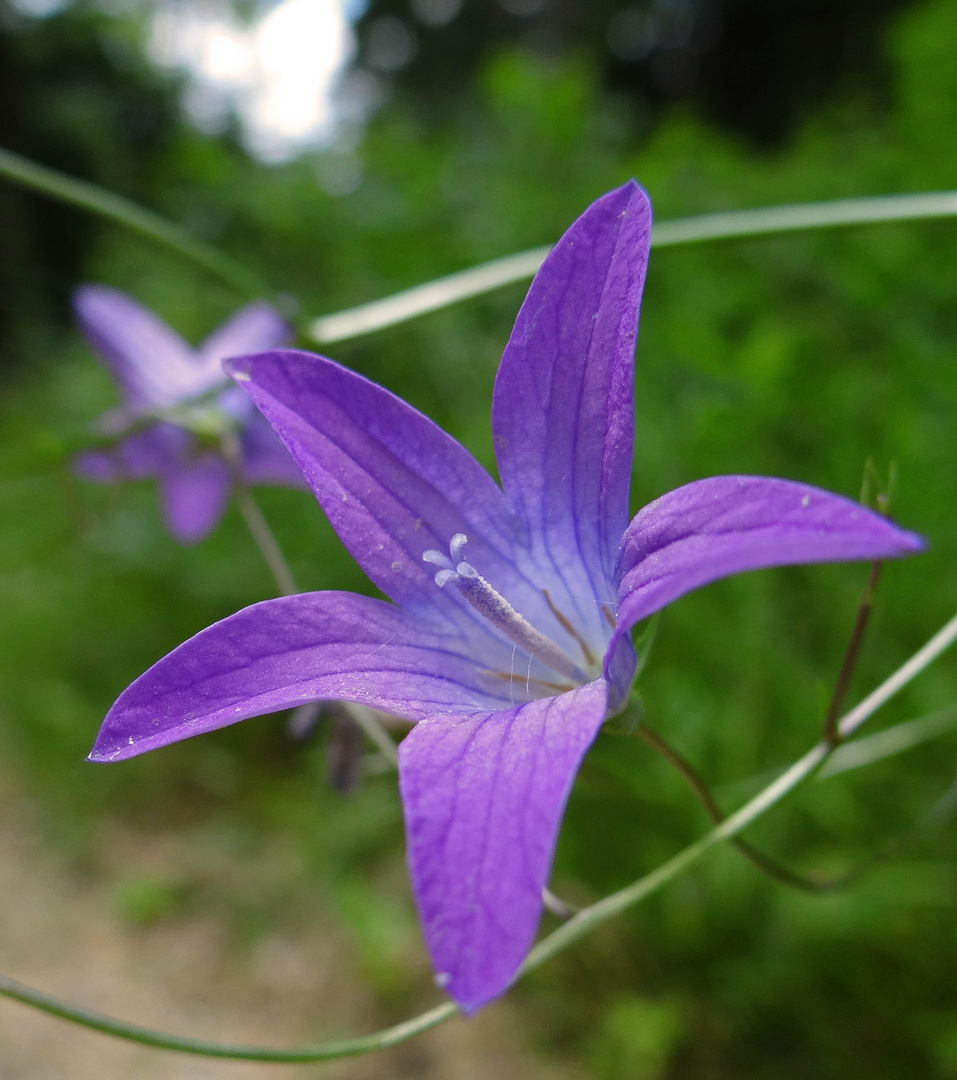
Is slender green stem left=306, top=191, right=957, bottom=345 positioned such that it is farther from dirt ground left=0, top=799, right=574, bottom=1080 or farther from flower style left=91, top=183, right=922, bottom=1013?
dirt ground left=0, top=799, right=574, bottom=1080

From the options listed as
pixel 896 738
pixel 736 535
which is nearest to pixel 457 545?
pixel 736 535

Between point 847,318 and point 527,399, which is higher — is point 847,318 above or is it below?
above

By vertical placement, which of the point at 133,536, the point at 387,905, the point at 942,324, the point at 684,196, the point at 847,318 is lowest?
the point at 387,905

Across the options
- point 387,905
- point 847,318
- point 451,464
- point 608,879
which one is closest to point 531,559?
point 451,464

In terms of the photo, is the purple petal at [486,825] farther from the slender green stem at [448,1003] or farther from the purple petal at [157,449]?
the purple petal at [157,449]

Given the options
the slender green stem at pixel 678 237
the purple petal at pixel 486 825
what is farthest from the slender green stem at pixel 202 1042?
the slender green stem at pixel 678 237

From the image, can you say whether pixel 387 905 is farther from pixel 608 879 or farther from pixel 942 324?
pixel 942 324
